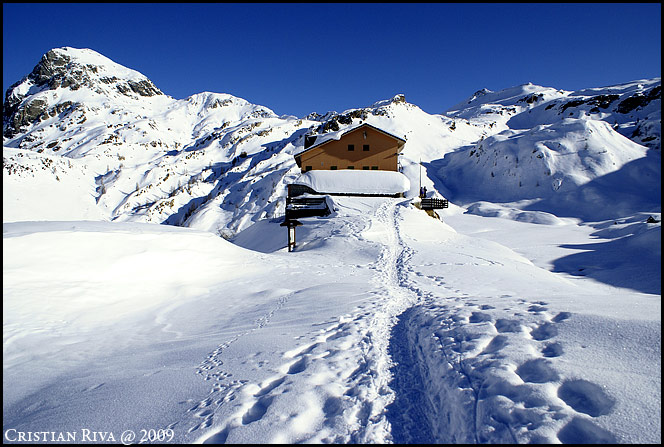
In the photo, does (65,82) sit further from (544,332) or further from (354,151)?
(544,332)

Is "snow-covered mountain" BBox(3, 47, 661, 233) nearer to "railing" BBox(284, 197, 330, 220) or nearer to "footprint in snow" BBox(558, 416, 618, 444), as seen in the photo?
"railing" BBox(284, 197, 330, 220)

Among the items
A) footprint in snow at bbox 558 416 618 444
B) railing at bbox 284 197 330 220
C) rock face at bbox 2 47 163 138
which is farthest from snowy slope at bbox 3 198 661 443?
rock face at bbox 2 47 163 138

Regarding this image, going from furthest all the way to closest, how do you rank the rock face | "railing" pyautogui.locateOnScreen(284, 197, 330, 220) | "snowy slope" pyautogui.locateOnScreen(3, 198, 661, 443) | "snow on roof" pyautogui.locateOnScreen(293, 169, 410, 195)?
1. the rock face
2. "snow on roof" pyautogui.locateOnScreen(293, 169, 410, 195)
3. "railing" pyautogui.locateOnScreen(284, 197, 330, 220)
4. "snowy slope" pyautogui.locateOnScreen(3, 198, 661, 443)

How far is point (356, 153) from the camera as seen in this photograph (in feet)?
114

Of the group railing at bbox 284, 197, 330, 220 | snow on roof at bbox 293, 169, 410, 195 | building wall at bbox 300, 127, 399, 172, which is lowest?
railing at bbox 284, 197, 330, 220

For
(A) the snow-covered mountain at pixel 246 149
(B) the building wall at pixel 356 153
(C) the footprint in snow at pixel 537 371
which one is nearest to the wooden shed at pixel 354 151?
(B) the building wall at pixel 356 153

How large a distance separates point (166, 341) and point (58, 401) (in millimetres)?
1861

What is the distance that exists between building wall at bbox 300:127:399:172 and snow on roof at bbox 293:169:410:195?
15.9ft

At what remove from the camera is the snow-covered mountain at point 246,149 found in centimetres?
3903

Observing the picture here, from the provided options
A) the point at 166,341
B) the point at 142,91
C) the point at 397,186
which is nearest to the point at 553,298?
the point at 166,341

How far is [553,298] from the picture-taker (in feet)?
19.0

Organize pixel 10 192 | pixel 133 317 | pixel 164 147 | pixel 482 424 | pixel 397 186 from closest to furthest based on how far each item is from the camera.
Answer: pixel 482 424 < pixel 133 317 < pixel 397 186 < pixel 10 192 < pixel 164 147

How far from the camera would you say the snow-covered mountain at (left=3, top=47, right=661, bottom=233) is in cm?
3903

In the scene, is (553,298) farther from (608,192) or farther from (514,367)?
(608,192)
